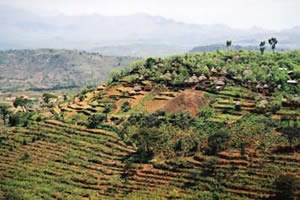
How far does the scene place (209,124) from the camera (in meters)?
52.3

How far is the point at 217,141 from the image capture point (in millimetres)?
44750

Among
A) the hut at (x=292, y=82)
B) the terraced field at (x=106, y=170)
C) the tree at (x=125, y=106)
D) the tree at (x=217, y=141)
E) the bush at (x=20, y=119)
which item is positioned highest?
the hut at (x=292, y=82)

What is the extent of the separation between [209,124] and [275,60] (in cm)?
2957

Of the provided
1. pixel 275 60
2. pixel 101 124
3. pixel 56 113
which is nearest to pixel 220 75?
pixel 275 60

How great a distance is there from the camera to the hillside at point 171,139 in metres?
40.9

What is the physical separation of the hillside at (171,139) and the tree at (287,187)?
82 mm

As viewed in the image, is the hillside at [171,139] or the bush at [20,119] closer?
the hillside at [171,139]

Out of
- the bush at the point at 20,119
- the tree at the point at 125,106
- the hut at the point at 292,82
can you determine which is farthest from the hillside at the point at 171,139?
the bush at the point at 20,119

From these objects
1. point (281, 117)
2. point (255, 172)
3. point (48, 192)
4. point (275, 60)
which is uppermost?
point (275, 60)

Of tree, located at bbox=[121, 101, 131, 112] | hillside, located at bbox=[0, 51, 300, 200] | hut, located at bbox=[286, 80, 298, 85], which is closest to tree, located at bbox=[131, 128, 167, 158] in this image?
hillside, located at bbox=[0, 51, 300, 200]

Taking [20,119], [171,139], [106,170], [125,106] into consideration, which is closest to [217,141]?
[171,139]

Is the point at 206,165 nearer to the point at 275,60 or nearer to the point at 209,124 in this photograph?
the point at 209,124

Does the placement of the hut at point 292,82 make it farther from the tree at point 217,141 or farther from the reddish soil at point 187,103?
the tree at point 217,141

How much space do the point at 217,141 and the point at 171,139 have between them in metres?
6.96
